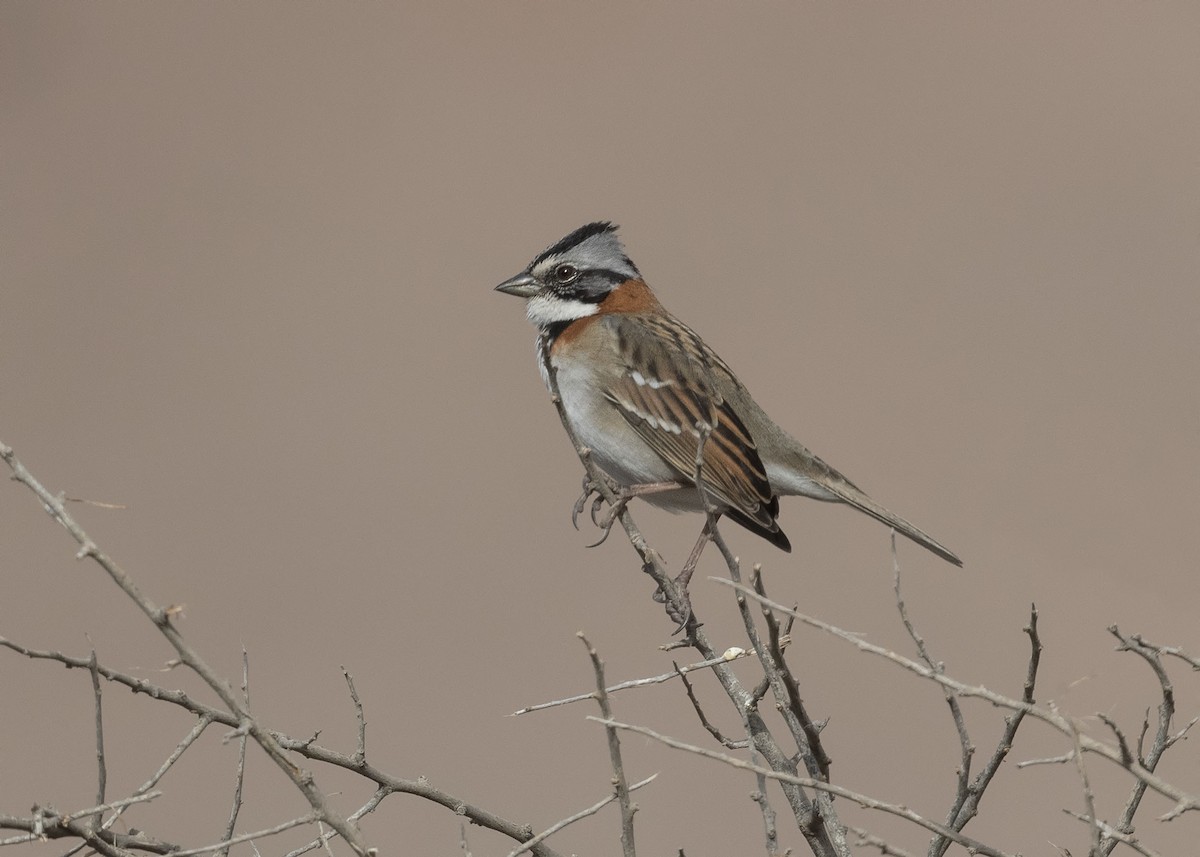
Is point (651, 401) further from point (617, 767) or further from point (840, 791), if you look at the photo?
point (840, 791)

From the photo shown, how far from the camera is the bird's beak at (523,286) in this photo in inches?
169

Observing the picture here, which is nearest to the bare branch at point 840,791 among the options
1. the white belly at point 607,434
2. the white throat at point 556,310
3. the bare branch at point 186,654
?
the bare branch at point 186,654

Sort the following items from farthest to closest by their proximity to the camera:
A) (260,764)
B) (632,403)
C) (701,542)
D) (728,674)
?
(260,764) → (632,403) → (701,542) → (728,674)

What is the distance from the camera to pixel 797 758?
79.7 inches

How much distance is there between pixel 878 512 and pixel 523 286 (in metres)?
1.32

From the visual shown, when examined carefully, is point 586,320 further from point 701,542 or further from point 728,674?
point 728,674

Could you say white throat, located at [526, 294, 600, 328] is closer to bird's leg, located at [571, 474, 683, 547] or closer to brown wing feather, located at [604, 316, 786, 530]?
brown wing feather, located at [604, 316, 786, 530]

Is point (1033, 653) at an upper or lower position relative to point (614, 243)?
lower

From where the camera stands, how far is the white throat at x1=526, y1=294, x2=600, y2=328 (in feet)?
14.0

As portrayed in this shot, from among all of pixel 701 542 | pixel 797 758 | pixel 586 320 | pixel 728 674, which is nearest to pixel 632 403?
pixel 586 320

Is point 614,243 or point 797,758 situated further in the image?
point 614,243

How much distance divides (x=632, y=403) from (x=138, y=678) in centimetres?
224

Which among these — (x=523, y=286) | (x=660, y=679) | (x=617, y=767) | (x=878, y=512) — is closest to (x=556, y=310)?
(x=523, y=286)

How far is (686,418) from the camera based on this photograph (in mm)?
4020
